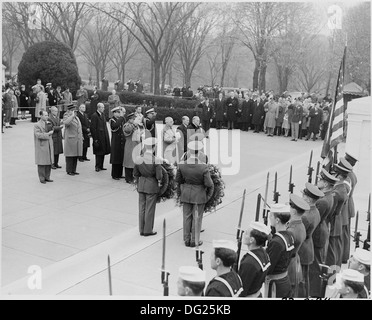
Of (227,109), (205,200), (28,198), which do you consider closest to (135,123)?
(28,198)

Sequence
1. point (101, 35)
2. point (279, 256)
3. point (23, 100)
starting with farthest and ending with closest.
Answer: point (101, 35) → point (23, 100) → point (279, 256)

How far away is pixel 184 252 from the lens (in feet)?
25.0

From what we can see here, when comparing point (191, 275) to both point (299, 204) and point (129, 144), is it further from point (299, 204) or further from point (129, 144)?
point (129, 144)

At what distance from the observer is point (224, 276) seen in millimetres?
4246

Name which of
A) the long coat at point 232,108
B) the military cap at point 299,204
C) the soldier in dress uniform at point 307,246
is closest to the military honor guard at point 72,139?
the soldier in dress uniform at point 307,246

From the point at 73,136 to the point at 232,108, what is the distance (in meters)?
9.51

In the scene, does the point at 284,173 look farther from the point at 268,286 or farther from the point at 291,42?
the point at 291,42

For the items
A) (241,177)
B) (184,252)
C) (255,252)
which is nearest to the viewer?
(255,252)

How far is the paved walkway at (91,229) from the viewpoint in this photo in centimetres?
649

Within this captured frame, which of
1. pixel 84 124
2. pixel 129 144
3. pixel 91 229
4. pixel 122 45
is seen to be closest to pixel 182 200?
pixel 91 229

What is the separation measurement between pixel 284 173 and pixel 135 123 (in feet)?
13.8

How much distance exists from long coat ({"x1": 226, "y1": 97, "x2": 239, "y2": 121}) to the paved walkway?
21.7ft

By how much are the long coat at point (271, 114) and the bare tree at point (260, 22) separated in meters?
12.3

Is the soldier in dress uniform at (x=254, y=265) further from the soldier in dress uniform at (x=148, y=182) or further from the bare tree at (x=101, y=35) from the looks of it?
the bare tree at (x=101, y=35)
